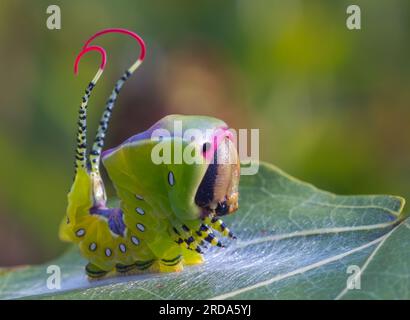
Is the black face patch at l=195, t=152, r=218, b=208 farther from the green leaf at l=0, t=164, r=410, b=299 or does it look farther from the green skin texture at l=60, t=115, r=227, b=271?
the green leaf at l=0, t=164, r=410, b=299

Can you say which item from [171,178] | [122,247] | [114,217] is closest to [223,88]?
[114,217]

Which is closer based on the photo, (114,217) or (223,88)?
(114,217)

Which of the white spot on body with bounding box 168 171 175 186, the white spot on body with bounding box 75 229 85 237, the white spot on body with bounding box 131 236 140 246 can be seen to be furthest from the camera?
the white spot on body with bounding box 75 229 85 237

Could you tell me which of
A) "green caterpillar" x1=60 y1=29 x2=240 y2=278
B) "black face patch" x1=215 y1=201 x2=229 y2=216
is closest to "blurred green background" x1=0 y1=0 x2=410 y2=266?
"green caterpillar" x1=60 y1=29 x2=240 y2=278

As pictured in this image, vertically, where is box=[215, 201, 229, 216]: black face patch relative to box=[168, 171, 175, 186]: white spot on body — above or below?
below

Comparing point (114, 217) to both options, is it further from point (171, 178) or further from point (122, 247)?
point (171, 178)

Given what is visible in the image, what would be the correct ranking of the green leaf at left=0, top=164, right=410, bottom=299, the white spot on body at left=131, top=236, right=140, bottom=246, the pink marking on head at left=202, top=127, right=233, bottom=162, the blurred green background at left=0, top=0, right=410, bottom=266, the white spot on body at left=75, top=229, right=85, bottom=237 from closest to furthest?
1. the green leaf at left=0, top=164, right=410, bottom=299
2. the pink marking on head at left=202, top=127, right=233, bottom=162
3. the white spot on body at left=131, top=236, right=140, bottom=246
4. the white spot on body at left=75, top=229, right=85, bottom=237
5. the blurred green background at left=0, top=0, right=410, bottom=266

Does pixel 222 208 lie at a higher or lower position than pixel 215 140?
lower
